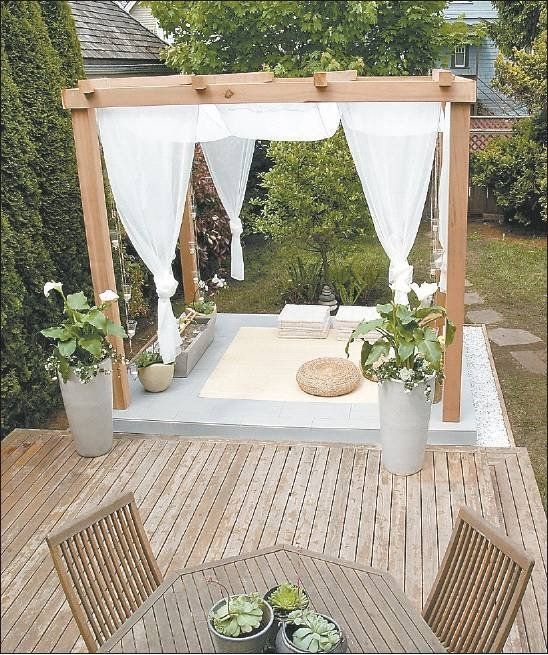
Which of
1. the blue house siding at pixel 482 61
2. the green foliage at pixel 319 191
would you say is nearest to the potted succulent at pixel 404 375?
the blue house siding at pixel 482 61

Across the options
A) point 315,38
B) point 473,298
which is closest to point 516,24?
point 315,38

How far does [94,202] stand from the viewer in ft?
13.8

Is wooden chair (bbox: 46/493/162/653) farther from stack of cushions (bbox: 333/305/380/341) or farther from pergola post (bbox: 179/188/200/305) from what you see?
pergola post (bbox: 179/188/200/305)

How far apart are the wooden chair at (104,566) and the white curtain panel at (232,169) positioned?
3.81 m

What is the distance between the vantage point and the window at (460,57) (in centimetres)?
369

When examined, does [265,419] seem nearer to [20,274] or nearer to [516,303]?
[20,274]

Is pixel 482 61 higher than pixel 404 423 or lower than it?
higher

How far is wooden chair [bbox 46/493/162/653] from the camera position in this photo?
2.26 metres

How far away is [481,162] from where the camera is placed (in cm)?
409

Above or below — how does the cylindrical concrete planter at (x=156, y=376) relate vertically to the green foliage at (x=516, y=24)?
below

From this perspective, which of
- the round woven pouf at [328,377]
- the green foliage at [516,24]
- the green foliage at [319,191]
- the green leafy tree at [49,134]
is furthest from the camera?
the green foliage at [319,191]

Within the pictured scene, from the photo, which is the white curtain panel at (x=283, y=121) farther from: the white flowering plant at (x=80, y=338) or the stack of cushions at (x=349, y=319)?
the white flowering plant at (x=80, y=338)

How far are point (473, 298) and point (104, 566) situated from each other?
202 inches

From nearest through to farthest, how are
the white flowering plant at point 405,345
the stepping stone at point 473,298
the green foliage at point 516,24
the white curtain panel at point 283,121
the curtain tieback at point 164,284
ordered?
1. the green foliage at point 516,24
2. the white flowering plant at point 405,345
3. the curtain tieback at point 164,284
4. the white curtain panel at point 283,121
5. the stepping stone at point 473,298
